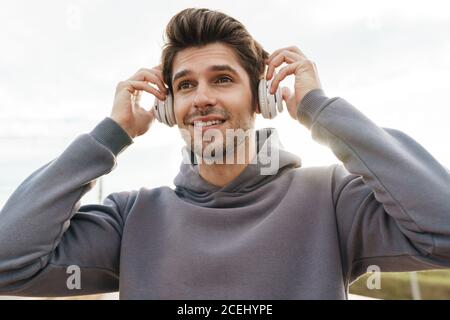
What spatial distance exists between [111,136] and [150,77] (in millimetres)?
386

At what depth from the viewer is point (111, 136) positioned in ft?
5.25

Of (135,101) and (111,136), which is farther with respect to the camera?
(135,101)

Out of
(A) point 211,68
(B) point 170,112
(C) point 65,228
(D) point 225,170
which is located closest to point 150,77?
(B) point 170,112

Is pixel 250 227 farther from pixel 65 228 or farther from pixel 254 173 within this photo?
pixel 65 228

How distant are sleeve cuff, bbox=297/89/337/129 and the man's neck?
0.39m

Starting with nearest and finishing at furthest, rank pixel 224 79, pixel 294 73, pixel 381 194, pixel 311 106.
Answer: pixel 381 194
pixel 311 106
pixel 294 73
pixel 224 79

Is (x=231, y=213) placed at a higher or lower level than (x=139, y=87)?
lower

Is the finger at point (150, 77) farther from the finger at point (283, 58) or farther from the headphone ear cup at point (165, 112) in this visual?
the finger at point (283, 58)

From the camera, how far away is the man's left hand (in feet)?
5.03

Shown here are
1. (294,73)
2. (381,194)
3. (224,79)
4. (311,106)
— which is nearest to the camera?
(381,194)

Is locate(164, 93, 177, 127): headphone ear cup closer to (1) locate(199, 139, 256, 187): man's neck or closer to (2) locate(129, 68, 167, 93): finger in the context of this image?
(2) locate(129, 68, 167, 93): finger

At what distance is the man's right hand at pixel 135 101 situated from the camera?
169 centimetres
